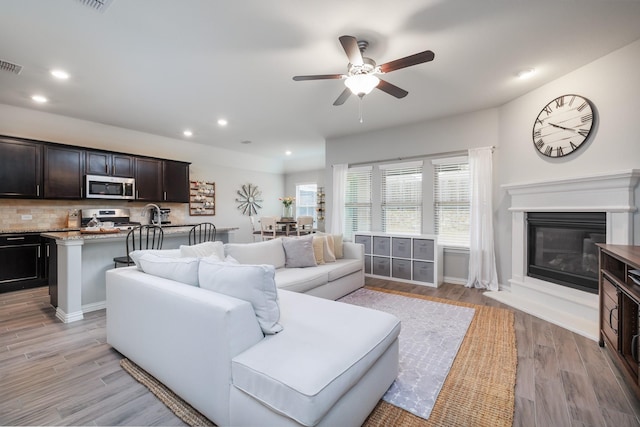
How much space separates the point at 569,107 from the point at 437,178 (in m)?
1.92

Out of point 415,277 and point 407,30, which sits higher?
point 407,30

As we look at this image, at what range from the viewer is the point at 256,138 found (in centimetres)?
610

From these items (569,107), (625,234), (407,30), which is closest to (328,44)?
(407,30)

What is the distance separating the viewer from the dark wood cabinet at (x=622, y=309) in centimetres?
179

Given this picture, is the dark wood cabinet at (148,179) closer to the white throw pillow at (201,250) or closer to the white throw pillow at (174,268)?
the white throw pillow at (201,250)

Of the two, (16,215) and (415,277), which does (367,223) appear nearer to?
(415,277)

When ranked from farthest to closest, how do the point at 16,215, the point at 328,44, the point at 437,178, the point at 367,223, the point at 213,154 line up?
the point at 213,154 → the point at 367,223 → the point at 437,178 → the point at 16,215 → the point at 328,44

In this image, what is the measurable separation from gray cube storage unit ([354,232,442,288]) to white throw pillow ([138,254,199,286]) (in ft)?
11.4

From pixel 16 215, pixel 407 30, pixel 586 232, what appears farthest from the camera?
pixel 16 215

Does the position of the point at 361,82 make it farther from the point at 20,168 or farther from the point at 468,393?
the point at 20,168

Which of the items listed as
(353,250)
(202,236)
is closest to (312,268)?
(353,250)

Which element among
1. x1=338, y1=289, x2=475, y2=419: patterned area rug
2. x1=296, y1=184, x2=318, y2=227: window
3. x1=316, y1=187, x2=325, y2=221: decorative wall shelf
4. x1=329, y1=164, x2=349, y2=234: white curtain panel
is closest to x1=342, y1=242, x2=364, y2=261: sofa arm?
x1=338, y1=289, x2=475, y2=419: patterned area rug

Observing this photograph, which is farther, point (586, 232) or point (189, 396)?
point (586, 232)

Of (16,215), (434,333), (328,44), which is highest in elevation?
(328,44)
